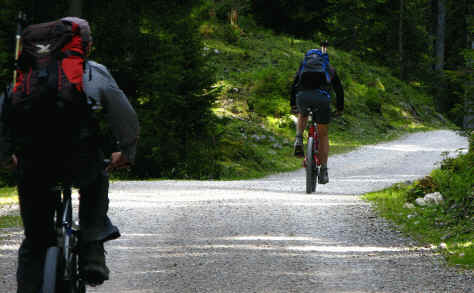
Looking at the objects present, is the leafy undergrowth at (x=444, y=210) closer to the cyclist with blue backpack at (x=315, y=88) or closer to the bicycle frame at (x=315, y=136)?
the bicycle frame at (x=315, y=136)

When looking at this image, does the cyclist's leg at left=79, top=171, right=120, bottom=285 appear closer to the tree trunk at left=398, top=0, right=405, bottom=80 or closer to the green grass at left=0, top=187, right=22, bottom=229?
the green grass at left=0, top=187, right=22, bottom=229

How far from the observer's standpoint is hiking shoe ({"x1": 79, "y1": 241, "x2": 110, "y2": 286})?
3.91 metres

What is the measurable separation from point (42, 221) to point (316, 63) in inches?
284

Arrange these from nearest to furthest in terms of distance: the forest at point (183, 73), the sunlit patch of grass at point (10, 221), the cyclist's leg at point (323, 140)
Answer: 1. the sunlit patch of grass at point (10, 221)
2. the cyclist's leg at point (323, 140)
3. the forest at point (183, 73)

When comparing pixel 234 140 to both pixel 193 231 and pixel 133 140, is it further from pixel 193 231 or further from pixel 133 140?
pixel 133 140

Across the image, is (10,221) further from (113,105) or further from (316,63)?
(113,105)

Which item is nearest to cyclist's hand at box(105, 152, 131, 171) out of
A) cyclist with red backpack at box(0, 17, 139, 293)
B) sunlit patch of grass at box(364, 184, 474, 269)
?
cyclist with red backpack at box(0, 17, 139, 293)

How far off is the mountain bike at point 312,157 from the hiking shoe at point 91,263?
23.2 ft

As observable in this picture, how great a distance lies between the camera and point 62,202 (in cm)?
382

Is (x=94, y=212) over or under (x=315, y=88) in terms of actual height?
under

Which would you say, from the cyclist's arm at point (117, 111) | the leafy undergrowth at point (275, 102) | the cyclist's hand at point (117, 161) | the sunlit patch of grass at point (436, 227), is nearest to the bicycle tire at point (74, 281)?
the cyclist's hand at point (117, 161)

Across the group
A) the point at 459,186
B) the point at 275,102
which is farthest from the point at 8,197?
the point at 275,102

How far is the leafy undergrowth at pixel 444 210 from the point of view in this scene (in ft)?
22.7

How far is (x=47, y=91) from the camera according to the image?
11.2ft
